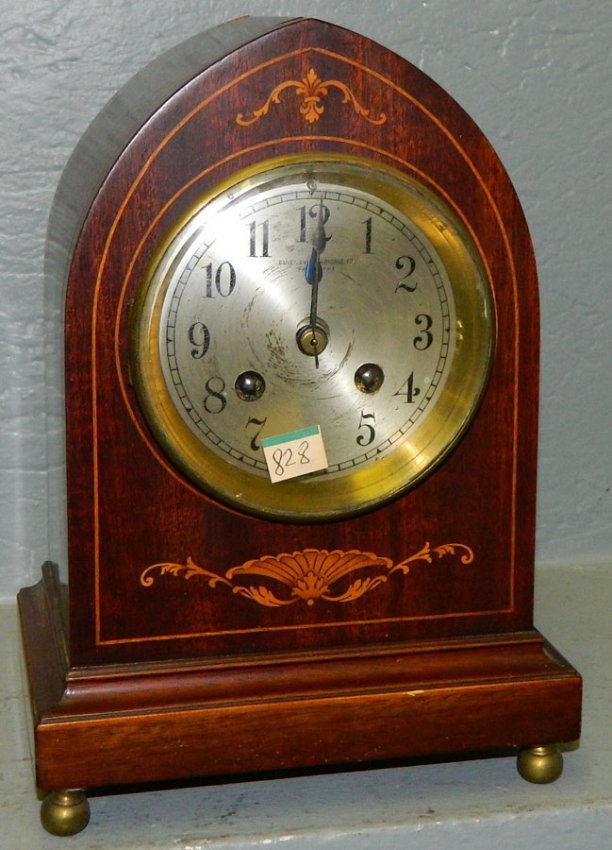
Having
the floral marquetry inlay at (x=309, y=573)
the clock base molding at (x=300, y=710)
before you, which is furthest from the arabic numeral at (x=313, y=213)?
the clock base molding at (x=300, y=710)

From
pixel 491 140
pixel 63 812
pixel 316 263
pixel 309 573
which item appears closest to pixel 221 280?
pixel 316 263

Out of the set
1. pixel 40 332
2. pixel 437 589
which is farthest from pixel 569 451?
pixel 40 332

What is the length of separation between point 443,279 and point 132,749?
598 millimetres

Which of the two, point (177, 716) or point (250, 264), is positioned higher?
point (250, 264)

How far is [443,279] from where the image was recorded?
53.9 inches

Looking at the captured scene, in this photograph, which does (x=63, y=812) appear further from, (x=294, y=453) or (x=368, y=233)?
(x=368, y=233)

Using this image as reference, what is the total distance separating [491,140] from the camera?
197 cm

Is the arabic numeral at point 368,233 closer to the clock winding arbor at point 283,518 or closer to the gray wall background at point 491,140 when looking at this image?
the clock winding arbor at point 283,518

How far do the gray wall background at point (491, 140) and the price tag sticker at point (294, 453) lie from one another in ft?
2.07

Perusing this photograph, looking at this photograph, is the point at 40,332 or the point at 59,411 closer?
the point at 59,411

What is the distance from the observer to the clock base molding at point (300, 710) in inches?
52.4

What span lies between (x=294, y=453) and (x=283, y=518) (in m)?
0.07

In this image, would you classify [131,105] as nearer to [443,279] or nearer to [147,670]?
[443,279]

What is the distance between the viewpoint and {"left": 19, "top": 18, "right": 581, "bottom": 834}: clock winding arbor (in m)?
1.30
